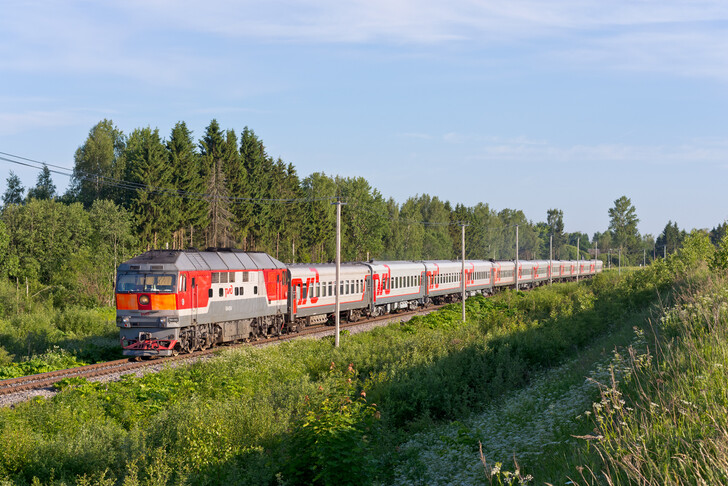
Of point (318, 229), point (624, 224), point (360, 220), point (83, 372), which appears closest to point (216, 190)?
point (318, 229)

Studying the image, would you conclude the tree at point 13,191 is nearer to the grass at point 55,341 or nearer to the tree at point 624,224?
the grass at point 55,341

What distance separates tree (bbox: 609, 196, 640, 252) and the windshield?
164 meters

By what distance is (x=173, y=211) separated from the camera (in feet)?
202

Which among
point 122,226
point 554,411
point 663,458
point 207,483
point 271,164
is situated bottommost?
point 207,483

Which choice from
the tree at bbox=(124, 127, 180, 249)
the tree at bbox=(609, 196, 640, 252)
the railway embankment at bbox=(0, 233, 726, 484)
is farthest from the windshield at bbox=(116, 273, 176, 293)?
the tree at bbox=(609, 196, 640, 252)

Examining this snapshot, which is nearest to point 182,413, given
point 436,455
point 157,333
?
point 436,455

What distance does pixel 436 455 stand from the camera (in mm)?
12461

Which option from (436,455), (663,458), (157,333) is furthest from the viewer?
(157,333)

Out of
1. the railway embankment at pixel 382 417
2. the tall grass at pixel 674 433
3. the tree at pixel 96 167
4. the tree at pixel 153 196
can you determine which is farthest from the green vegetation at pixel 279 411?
the tree at pixel 96 167

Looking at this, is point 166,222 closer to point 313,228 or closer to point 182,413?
point 313,228

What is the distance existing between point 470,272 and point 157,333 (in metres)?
35.9

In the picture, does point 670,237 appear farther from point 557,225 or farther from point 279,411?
point 279,411

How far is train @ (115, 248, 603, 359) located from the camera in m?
23.4

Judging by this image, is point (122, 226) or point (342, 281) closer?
point (342, 281)
